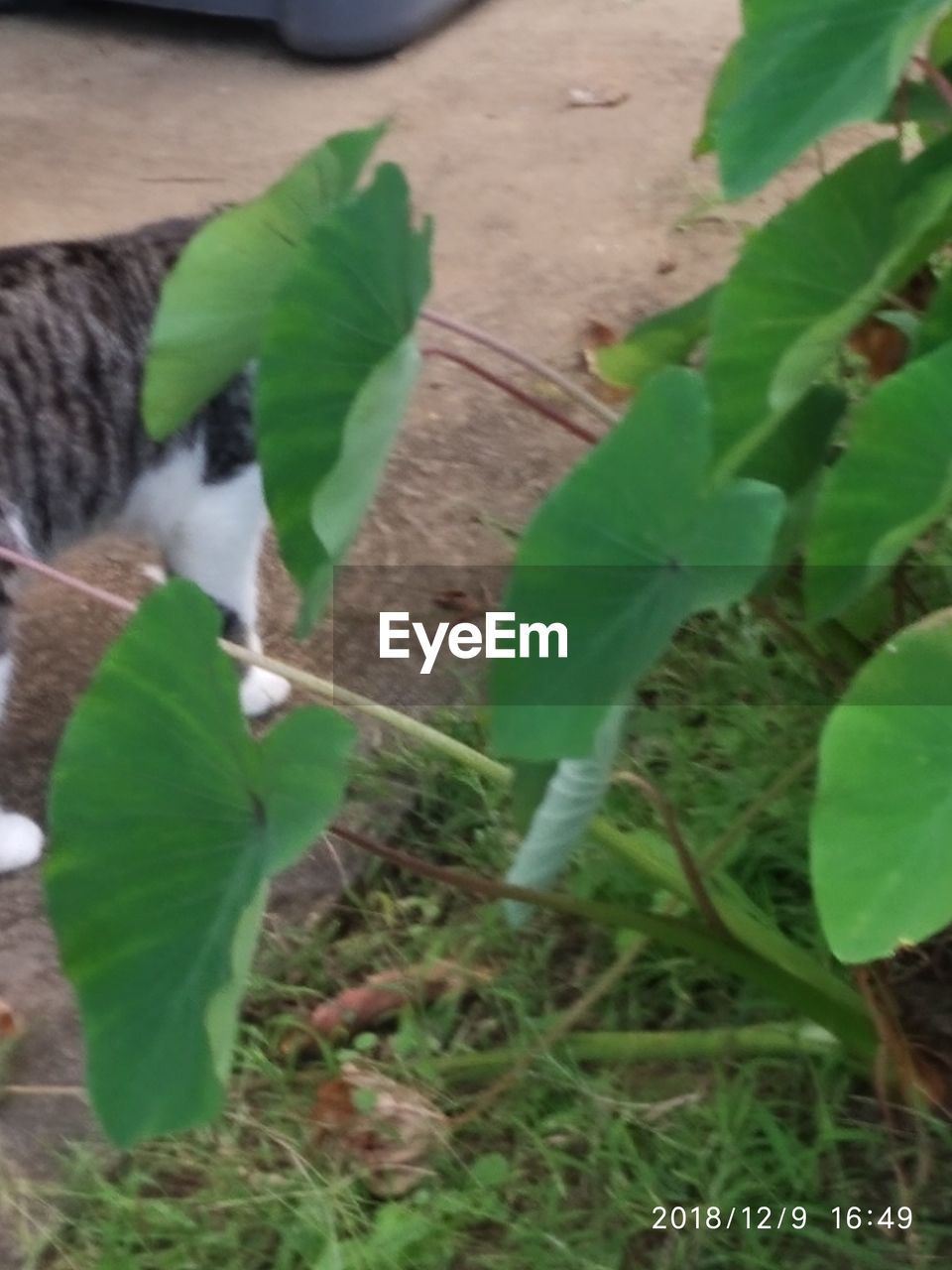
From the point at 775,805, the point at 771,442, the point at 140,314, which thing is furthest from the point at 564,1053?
the point at 140,314

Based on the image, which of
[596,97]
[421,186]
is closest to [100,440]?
[421,186]

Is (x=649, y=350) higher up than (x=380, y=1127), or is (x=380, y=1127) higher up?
(x=649, y=350)

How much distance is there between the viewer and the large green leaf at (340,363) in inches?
31.3

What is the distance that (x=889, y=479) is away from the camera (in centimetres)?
78

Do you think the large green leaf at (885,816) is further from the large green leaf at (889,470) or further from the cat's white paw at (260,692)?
the cat's white paw at (260,692)

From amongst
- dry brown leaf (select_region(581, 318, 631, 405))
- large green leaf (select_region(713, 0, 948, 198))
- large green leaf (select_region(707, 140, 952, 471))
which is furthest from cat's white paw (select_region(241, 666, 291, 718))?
large green leaf (select_region(713, 0, 948, 198))

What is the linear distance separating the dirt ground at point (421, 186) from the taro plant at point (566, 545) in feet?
1.78

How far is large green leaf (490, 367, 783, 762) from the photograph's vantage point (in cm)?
73

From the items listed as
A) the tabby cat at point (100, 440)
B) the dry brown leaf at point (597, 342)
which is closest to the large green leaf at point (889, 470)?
the tabby cat at point (100, 440)

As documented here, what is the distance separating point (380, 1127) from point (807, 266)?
78 centimetres

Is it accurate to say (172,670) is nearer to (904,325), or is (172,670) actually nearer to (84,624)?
(904,325)

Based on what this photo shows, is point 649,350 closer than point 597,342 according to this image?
Yes

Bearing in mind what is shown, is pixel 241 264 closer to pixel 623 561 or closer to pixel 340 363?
pixel 340 363

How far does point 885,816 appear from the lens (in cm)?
71
